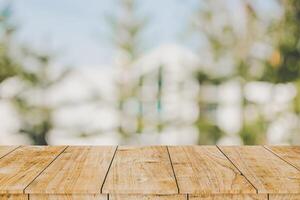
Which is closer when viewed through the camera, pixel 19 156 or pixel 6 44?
pixel 19 156

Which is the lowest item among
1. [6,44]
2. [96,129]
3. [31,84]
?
[96,129]

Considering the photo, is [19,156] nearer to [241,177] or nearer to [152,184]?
[152,184]

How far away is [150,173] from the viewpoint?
3.42 ft

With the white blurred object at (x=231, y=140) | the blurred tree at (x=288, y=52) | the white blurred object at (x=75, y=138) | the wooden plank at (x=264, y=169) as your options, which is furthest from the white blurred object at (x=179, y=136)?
the wooden plank at (x=264, y=169)

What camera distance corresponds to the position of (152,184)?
94 centimetres

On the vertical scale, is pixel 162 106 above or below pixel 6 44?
below

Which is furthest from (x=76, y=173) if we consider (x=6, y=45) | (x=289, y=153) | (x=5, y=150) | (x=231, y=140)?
(x=6, y=45)

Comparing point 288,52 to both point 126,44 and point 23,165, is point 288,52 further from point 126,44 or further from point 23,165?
point 23,165

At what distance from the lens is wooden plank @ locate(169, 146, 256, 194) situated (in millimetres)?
901

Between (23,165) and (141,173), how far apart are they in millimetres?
310

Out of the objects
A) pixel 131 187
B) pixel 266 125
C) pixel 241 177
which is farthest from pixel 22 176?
pixel 266 125

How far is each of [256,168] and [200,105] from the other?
8246 millimetres

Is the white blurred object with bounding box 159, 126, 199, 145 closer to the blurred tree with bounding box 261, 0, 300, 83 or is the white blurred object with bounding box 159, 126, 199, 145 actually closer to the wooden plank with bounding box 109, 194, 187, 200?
the blurred tree with bounding box 261, 0, 300, 83

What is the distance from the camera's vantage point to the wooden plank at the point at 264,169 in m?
0.92
